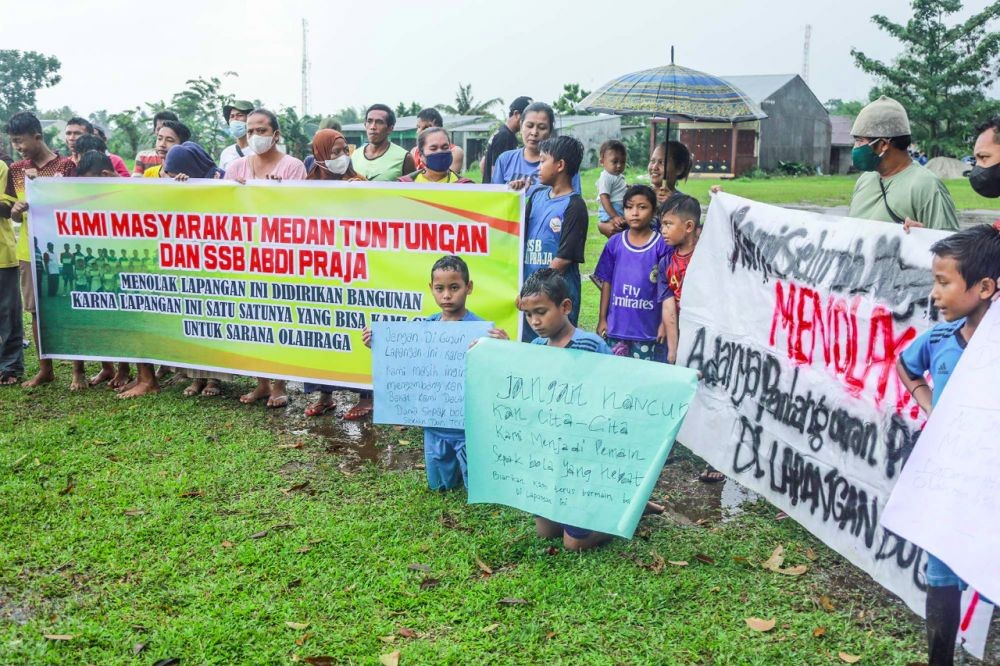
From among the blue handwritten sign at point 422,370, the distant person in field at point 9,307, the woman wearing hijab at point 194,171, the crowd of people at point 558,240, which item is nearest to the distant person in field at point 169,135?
the crowd of people at point 558,240

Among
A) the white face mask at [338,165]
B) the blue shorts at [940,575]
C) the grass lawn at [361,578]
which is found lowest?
the grass lawn at [361,578]

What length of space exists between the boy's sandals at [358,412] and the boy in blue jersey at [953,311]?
410cm

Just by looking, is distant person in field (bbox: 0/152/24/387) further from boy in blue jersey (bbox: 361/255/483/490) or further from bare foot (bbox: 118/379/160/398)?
boy in blue jersey (bbox: 361/255/483/490)

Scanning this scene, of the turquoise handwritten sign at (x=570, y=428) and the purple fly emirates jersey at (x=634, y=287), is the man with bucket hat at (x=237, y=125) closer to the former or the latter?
the purple fly emirates jersey at (x=634, y=287)

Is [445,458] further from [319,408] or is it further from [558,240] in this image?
[319,408]

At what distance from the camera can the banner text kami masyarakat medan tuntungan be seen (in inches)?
237

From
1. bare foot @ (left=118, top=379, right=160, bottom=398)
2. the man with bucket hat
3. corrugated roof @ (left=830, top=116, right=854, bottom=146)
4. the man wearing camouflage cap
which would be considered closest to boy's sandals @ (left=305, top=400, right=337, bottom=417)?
bare foot @ (left=118, top=379, right=160, bottom=398)

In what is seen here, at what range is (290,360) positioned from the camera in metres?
6.57

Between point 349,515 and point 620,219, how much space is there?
3.77 metres

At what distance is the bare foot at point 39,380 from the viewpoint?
7.30m

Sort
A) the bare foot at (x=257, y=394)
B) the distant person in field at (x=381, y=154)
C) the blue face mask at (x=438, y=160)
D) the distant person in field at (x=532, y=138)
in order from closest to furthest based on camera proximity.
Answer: the distant person in field at (x=532, y=138)
the blue face mask at (x=438, y=160)
the bare foot at (x=257, y=394)
the distant person in field at (x=381, y=154)

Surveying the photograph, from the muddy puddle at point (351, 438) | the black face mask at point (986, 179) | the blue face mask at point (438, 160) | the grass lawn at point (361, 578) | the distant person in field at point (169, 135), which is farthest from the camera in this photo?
the distant person in field at point (169, 135)

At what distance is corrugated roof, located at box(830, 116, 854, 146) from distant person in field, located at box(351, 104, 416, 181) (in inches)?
2284

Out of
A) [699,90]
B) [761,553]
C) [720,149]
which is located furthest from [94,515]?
[720,149]
